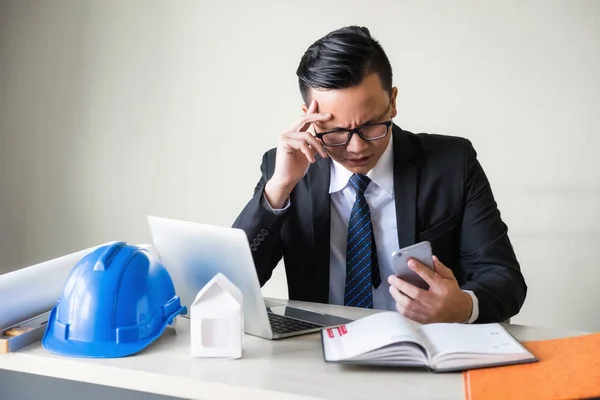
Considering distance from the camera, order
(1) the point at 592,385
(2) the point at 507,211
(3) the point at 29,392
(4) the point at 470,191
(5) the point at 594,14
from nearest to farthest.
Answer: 1. (1) the point at 592,385
2. (3) the point at 29,392
3. (4) the point at 470,191
4. (5) the point at 594,14
5. (2) the point at 507,211

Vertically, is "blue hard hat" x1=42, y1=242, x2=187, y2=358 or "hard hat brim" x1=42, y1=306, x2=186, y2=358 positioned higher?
"blue hard hat" x1=42, y1=242, x2=187, y2=358

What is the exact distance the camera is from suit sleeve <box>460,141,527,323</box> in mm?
1506

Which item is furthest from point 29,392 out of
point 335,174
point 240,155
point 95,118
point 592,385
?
point 95,118

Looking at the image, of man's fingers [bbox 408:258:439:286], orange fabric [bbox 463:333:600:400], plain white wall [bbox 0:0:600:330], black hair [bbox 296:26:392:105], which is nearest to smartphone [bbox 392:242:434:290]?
man's fingers [bbox 408:258:439:286]

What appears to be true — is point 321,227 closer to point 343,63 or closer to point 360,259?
point 360,259

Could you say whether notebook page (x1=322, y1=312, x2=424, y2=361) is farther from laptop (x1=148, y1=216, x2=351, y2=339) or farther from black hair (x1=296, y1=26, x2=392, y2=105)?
black hair (x1=296, y1=26, x2=392, y2=105)

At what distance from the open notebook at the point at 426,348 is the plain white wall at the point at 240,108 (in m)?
1.62

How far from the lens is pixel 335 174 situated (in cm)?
182

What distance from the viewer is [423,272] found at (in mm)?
1306

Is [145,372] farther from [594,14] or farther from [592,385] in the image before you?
[594,14]

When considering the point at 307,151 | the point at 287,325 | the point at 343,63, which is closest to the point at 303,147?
the point at 307,151

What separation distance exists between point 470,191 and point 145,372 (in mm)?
1043

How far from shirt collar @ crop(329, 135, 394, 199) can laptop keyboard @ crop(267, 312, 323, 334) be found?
0.48 m

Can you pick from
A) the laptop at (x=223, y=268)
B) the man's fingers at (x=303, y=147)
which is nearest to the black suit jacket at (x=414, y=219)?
the man's fingers at (x=303, y=147)
